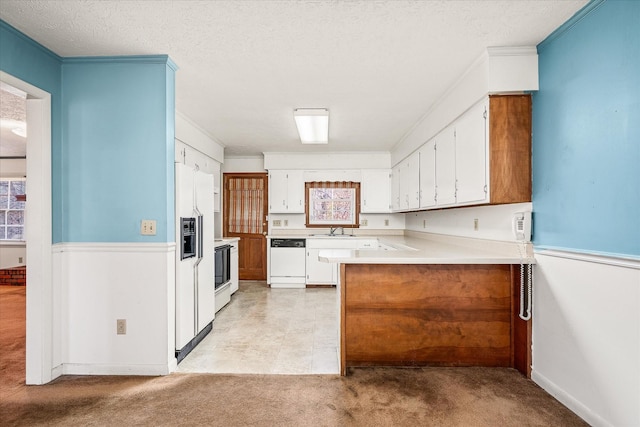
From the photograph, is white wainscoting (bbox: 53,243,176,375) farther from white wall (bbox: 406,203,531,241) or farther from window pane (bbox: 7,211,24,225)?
window pane (bbox: 7,211,24,225)

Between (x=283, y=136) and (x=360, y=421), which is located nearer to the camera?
(x=360, y=421)

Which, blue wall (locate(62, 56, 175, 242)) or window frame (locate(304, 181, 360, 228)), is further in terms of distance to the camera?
window frame (locate(304, 181, 360, 228))

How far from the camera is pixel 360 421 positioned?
6.81 ft

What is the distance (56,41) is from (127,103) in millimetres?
570

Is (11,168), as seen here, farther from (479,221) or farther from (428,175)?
(479,221)

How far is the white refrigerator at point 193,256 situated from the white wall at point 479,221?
2668mm

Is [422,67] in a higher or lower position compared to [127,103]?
higher

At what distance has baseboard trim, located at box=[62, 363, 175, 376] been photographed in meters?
2.70

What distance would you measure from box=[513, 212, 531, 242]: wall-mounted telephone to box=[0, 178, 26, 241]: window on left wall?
834cm

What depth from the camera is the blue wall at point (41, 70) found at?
229 centimetres

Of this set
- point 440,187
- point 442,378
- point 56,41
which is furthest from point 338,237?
point 56,41

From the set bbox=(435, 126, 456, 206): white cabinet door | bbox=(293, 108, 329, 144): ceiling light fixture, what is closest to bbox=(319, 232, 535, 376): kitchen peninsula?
bbox=(435, 126, 456, 206): white cabinet door

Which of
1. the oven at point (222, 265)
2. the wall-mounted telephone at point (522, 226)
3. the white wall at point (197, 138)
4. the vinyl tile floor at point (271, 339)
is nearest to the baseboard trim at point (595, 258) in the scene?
the wall-mounted telephone at point (522, 226)

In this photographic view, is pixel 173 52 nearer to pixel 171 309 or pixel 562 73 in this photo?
pixel 171 309
